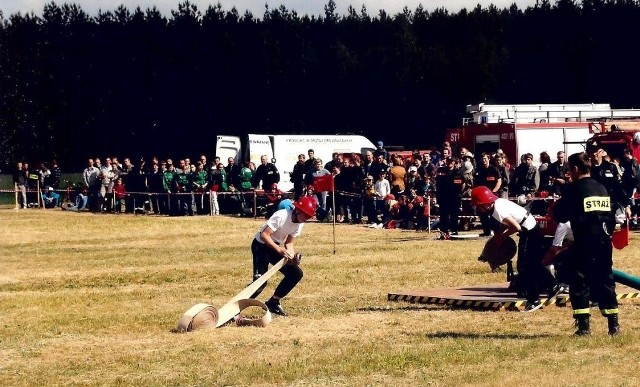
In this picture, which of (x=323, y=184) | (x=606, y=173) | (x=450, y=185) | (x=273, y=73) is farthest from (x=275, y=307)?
(x=273, y=73)

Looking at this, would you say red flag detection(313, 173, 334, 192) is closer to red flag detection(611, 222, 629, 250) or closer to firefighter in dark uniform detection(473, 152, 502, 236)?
firefighter in dark uniform detection(473, 152, 502, 236)

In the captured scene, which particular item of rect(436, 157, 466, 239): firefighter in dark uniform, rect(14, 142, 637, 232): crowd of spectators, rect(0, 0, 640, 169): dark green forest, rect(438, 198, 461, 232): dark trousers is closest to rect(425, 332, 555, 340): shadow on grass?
rect(14, 142, 637, 232): crowd of spectators

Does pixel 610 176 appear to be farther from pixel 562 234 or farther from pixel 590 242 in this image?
pixel 590 242

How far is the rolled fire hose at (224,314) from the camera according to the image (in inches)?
559

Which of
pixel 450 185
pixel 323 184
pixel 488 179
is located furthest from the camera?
pixel 450 185

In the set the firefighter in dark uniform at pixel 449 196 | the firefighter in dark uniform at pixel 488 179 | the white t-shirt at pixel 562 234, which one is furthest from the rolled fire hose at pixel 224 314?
the firefighter in dark uniform at pixel 449 196

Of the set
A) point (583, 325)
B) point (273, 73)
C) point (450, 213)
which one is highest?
point (273, 73)

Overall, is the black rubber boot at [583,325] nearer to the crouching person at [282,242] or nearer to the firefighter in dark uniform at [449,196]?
the crouching person at [282,242]

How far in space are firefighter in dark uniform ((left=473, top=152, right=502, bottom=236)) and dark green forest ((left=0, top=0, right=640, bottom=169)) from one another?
111 feet

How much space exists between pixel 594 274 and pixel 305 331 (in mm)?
3232

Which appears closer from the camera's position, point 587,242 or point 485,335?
point 587,242

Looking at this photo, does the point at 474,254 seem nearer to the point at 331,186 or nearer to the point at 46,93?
the point at 331,186

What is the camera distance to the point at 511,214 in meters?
14.9

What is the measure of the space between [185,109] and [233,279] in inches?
1760
